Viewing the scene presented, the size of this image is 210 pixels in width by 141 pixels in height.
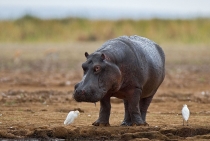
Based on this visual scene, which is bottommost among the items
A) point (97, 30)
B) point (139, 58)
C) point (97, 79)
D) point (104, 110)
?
point (104, 110)

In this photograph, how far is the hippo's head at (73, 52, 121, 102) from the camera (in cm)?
886

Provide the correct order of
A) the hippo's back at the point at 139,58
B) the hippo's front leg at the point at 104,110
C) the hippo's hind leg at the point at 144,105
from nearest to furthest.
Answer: the hippo's back at the point at 139,58 → the hippo's front leg at the point at 104,110 → the hippo's hind leg at the point at 144,105

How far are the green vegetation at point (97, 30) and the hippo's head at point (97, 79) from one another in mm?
29366

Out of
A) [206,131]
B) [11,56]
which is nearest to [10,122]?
[206,131]

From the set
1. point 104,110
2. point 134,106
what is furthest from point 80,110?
point 134,106

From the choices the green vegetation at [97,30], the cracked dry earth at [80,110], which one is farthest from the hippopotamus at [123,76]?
the green vegetation at [97,30]

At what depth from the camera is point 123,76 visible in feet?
31.5

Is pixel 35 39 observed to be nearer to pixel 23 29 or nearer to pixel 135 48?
pixel 23 29

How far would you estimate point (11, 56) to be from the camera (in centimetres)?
2850

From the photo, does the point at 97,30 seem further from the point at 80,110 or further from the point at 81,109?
the point at 80,110

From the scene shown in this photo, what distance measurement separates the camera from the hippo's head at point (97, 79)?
29.1 ft

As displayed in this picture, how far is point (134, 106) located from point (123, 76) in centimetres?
50

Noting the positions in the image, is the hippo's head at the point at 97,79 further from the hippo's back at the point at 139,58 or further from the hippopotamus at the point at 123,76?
the hippo's back at the point at 139,58

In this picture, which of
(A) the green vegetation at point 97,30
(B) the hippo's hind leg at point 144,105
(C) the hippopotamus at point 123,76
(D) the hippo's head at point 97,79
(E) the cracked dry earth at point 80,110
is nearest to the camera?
(D) the hippo's head at point 97,79
